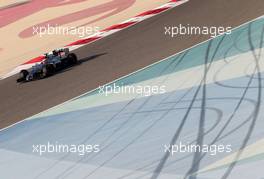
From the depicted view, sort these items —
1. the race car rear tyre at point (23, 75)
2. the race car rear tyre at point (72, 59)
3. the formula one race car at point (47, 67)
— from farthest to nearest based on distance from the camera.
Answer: the race car rear tyre at point (72, 59) → the race car rear tyre at point (23, 75) → the formula one race car at point (47, 67)

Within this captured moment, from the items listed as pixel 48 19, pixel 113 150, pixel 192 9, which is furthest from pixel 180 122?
pixel 48 19

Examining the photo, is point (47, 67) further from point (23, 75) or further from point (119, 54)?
point (119, 54)

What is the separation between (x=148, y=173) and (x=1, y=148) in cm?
425

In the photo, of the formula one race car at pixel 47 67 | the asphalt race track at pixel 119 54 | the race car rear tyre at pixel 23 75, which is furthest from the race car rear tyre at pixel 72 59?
the race car rear tyre at pixel 23 75

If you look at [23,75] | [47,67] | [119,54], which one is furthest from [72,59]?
[23,75]

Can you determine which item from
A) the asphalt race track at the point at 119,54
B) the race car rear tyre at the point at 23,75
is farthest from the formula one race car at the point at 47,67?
the asphalt race track at the point at 119,54

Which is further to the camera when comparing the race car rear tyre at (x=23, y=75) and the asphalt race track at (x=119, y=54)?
the race car rear tyre at (x=23, y=75)

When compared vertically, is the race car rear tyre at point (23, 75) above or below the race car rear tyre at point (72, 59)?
below

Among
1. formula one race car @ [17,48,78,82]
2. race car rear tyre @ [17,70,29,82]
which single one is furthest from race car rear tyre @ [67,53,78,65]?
race car rear tyre @ [17,70,29,82]

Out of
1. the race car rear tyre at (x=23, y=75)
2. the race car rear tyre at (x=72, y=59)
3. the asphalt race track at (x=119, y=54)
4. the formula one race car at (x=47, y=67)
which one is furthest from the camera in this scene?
the race car rear tyre at (x=72, y=59)

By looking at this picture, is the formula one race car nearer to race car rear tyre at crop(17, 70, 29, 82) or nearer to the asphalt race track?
race car rear tyre at crop(17, 70, 29, 82)

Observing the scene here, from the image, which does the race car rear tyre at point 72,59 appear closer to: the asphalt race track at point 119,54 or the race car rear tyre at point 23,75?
the asphalt race track at point 119,54

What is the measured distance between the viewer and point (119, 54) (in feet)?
55.3

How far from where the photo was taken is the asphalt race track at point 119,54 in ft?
46.6
